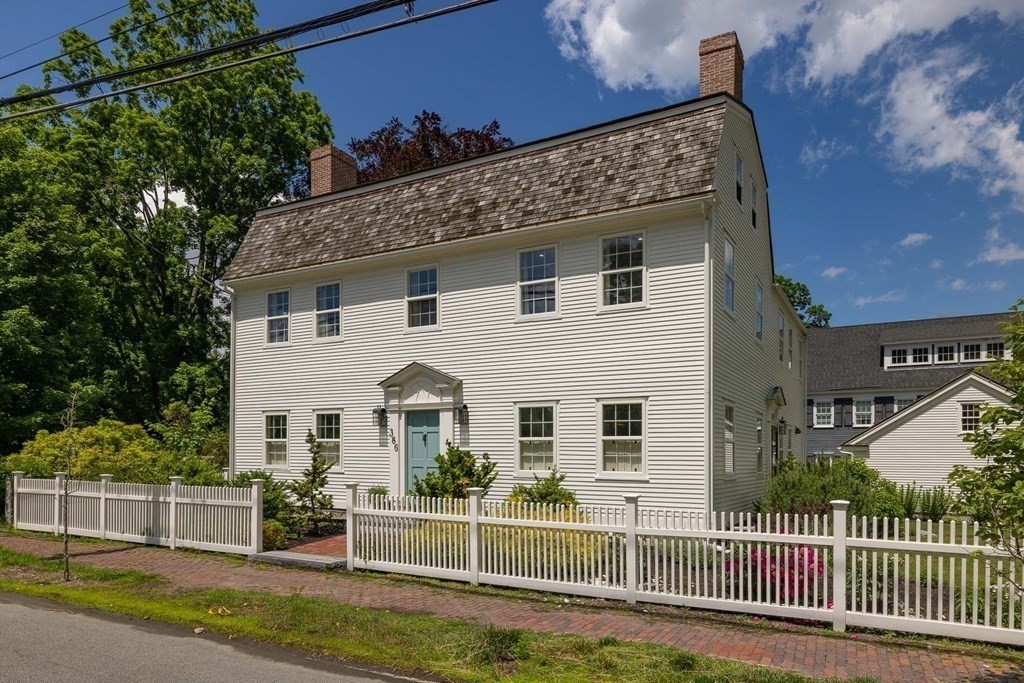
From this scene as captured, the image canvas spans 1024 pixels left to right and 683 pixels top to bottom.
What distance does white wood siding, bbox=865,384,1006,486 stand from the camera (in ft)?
89.2

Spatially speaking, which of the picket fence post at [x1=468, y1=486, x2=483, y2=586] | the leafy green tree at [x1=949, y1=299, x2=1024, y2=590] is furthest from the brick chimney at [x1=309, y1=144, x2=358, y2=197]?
the leafy green tree at [x1=949, y1=299, x2=1024, y2=590]

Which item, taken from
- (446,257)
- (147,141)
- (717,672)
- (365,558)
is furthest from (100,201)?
(717,672)

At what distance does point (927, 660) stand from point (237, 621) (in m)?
7.15

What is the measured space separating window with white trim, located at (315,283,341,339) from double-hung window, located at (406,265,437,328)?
7.60ft

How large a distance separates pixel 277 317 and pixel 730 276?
1189cm

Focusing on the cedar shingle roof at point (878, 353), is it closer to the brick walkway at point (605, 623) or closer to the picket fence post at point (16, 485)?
the brick walkway at point (605, 623)

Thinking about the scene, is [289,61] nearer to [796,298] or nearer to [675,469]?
[675,469]

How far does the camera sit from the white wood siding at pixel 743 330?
13867 millimetres

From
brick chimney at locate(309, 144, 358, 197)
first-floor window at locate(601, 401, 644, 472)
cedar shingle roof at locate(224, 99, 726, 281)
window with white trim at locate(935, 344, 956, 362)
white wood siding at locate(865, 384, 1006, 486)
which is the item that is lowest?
white wood siding at locate(865, 384, 1006, 486)

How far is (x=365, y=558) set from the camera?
11.0 metres

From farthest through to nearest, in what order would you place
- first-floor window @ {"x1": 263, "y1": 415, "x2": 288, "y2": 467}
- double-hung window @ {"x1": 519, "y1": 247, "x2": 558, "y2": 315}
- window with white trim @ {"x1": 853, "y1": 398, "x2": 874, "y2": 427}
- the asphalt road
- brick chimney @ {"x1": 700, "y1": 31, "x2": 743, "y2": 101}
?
window with white trim @ {"x1": 853, "y1": 398, "x2": 874, "y2": 427} → first-floor window @ {"x1": 263, "y1": 415, "x2": 288, "y2": 467} → brick chimney @ {"x1": 700, "y1": 31, "x2": 743, "y2": 101} → double-hung window @ {"x1": 519, "y1": 247, "x2": 558, "y2": 315} → the asphalt road

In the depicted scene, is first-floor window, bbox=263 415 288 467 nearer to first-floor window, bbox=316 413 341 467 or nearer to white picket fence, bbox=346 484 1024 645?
first-floor window, bbox=316 413 341 467

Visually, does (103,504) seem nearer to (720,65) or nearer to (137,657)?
(137,657)

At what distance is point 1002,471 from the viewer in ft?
18.6
